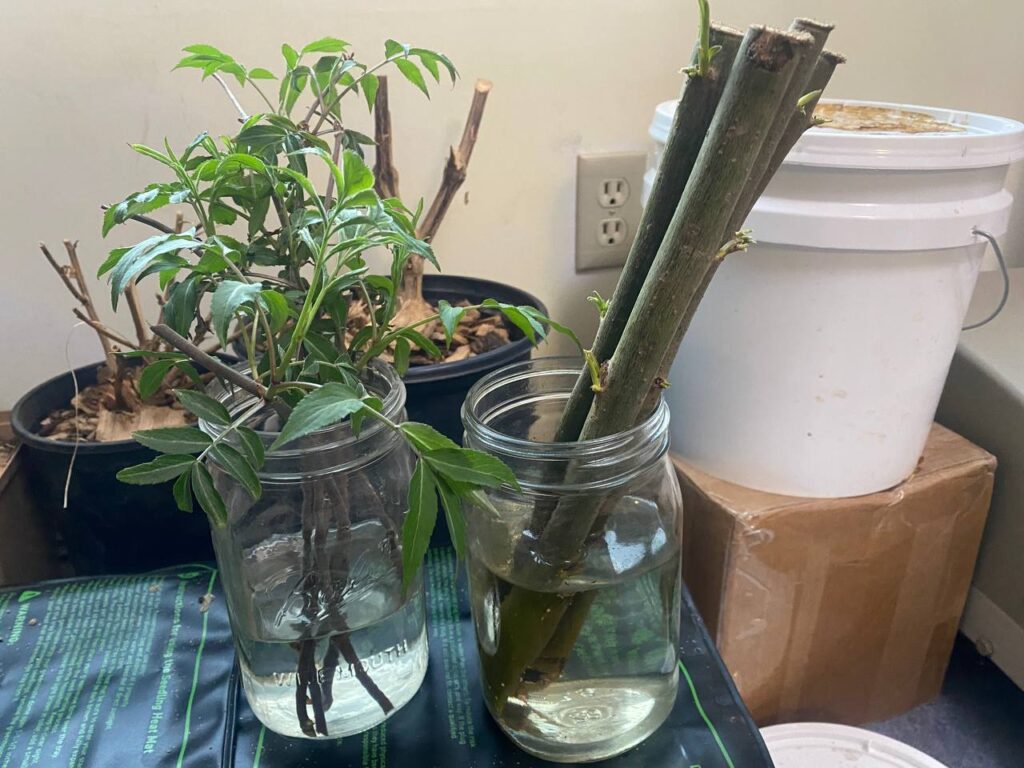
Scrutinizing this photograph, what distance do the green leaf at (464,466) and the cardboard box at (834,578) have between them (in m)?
0.35

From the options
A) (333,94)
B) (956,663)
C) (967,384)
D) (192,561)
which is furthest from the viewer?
(956,663)

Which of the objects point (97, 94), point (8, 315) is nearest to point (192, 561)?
point (8, 315)

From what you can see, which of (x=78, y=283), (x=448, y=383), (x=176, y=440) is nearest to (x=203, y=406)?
(x=176, y=440)

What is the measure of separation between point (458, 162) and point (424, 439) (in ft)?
1.33

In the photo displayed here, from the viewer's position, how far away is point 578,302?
0.85 m

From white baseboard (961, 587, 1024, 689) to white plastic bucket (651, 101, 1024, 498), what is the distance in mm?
237

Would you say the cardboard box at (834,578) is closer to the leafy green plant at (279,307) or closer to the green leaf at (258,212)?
the leafy green plant at (279,307)

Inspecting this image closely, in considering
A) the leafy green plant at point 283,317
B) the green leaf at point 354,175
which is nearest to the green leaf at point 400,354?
the leafy green plant at point 283,317

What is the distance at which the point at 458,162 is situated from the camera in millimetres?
678

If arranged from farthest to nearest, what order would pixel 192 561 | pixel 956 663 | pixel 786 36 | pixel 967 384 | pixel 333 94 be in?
1. pixel 956 663
2. pixel 967 384
3. pixel 192 561
4. pixel 333 94
5. pixel 786 36

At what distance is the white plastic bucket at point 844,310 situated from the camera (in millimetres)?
528

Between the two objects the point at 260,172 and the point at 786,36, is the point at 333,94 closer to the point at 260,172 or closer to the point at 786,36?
the point at 260,172

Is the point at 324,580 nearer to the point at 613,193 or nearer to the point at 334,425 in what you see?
the point at 334,425

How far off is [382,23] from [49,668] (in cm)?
59
